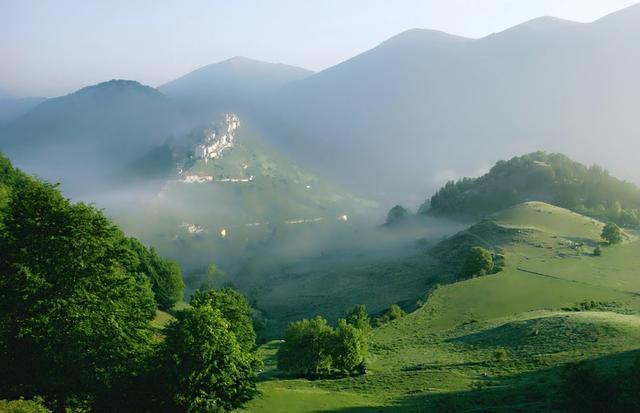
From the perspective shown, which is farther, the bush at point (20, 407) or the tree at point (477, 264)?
the tree at point (477, 264)

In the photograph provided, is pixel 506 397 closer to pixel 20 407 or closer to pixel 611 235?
pixel 20 407

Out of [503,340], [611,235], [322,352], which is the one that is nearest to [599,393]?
[503,340]

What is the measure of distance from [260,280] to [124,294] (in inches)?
6627

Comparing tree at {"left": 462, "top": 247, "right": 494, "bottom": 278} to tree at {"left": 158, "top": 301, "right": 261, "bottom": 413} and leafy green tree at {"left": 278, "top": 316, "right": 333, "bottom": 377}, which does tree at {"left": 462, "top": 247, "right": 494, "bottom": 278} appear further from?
tree at {"left": 158, "top": 301, "right": 261, "bottom": 413}

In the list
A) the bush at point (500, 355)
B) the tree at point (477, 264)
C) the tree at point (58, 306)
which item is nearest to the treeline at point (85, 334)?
the tree at point (58, 306)

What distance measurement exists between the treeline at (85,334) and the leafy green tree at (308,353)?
96.6 feet

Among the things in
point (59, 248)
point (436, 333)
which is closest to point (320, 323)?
point (436, 333)

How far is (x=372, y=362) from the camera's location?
211ft

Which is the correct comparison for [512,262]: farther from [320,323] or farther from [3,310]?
[3,310]

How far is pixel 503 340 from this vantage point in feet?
209

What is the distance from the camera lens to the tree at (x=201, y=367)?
28625 millimetres

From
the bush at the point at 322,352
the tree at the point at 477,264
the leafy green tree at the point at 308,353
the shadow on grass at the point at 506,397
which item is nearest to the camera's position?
the shadow on grass at the point at 506,397

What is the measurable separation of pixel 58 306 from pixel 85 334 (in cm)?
223

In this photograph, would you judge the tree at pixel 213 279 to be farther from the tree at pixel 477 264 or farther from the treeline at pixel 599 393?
the treeline at pixel 599 393
